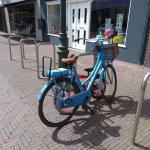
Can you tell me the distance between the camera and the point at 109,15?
756 centimetres

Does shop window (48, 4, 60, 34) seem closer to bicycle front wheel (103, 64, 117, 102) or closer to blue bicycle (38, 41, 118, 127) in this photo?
bicycle front wheel (103, 64, 117, 102)

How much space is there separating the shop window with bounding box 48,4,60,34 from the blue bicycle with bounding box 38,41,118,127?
8461 mm

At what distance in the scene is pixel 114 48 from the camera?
3195mm

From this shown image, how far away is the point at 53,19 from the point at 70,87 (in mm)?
9412

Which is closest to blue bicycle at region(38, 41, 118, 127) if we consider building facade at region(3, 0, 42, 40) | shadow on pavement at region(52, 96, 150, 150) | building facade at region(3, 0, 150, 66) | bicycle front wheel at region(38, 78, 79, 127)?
bicycle front wheel at region(38, 78, 79, 127)

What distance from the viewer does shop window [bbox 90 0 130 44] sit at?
686cm

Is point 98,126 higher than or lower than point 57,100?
lower

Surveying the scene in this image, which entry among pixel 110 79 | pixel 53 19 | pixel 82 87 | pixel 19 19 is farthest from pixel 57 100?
pixel 19 19

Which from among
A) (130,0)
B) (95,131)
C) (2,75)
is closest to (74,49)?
(130,0)

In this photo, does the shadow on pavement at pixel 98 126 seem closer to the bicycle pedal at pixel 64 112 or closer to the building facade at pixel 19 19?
the bicycle pedal at pixel 64 112

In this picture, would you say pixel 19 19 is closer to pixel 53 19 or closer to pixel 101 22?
pixel 53 19

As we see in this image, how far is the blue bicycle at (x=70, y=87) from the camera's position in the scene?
2.65m

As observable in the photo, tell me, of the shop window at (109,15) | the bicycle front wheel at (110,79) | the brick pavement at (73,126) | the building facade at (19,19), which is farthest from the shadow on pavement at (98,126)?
the building facade at (19,19)

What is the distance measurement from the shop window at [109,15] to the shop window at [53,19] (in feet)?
11.5
